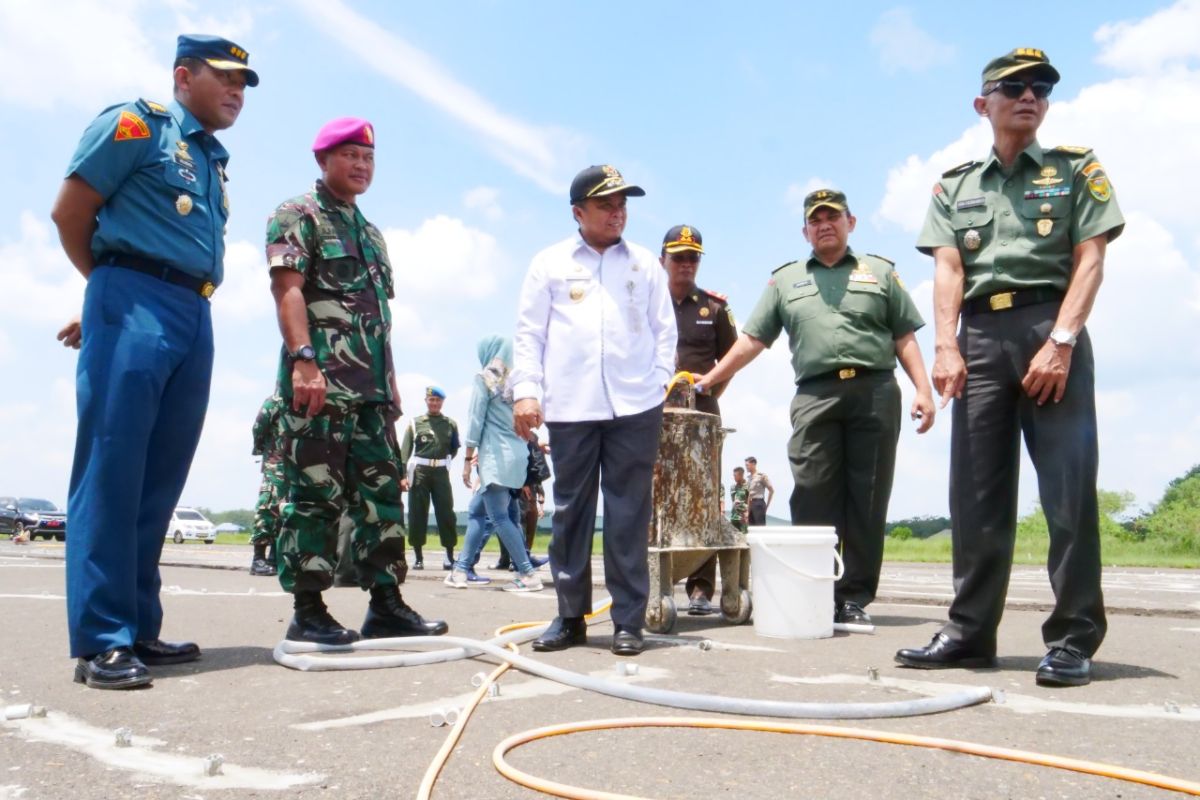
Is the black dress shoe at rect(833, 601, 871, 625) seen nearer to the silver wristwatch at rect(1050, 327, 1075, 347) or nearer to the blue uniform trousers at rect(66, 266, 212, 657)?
the silver wristwatch at rect(1050, 327, 1075, 347)

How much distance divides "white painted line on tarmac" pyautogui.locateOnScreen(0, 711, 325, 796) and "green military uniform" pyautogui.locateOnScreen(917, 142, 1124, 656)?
2.78 meters

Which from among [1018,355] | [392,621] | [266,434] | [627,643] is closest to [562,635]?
[627,643]

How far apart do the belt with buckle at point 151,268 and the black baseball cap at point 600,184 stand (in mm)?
1741

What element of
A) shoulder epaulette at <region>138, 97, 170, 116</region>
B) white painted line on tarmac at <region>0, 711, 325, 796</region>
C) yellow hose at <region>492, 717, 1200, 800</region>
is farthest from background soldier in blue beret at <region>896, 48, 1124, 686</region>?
shoulder epaulette at <region>138, 97, 170, 116</region>

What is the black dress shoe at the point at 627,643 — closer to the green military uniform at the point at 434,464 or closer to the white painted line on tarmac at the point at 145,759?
the white painted line on tarmac at the point at 145,759

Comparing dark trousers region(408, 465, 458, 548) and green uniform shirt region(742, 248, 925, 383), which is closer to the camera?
green uniform shirt region(742, 248, 925, 383)

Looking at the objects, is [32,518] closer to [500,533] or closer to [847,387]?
[500,533]

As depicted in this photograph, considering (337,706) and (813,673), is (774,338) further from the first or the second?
(337,706)

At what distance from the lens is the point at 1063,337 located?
3705mm

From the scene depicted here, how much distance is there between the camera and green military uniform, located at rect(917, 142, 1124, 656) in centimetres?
380

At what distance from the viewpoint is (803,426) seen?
5656 millimetres

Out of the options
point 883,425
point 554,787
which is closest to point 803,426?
point 883,425

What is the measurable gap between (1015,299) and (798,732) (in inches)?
81.3

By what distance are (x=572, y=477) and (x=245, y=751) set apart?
Answer: 2.17 metres
